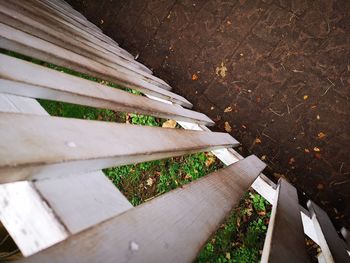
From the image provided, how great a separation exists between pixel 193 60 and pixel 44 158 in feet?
10.8

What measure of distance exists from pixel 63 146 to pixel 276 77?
2925 millimetres

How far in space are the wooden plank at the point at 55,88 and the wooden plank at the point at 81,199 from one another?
489mm

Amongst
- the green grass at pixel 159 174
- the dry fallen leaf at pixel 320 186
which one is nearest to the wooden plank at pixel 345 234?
the dry fallen leaf at pixel 320 186

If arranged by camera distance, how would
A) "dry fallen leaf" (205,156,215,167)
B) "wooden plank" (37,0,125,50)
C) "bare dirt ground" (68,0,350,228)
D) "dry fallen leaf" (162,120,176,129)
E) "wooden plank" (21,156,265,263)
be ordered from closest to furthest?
1. "wooden plank" (21,156,265,263)
2. "wooden plank" (37,0,125,50)
3. "bare dirt ground" (68,0,350,228)
4. "dry fallen leaf" (205,156,215,167)
5. "dry fallen leaf" (162,120,176,129)

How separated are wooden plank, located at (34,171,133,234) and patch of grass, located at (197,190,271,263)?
8.97 feet

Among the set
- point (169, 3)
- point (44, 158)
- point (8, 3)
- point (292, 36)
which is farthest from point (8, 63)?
point (169, 3)

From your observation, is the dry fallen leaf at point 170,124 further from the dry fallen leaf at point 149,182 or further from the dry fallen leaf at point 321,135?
the dry fallen leaf at point 321,135

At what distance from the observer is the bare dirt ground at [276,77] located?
3047mm

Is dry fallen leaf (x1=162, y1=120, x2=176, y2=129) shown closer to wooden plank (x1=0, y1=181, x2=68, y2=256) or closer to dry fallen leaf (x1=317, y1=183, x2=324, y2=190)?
dry fallen leaf (x1=317, y1=183, x2=324, y2=190)

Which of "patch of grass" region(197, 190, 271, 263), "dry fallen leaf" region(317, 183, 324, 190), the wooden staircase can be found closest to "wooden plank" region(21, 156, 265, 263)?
the wooden staircase

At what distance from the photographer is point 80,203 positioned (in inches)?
32.5

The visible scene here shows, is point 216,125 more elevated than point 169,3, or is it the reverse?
point 169,3

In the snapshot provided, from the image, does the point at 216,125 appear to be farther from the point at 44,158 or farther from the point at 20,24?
the point at 44,158

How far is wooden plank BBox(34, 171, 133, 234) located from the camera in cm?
77
